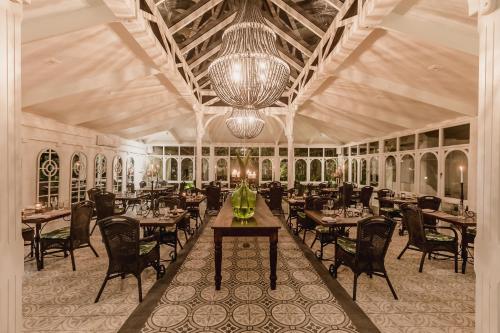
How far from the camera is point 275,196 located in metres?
7.63

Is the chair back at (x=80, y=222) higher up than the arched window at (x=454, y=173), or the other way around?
the arched window at (x=454, y=173)

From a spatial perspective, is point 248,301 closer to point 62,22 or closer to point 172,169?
point 62,22

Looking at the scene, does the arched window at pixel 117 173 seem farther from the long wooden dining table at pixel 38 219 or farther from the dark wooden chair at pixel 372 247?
the dark wooden chair at pixel 372 247

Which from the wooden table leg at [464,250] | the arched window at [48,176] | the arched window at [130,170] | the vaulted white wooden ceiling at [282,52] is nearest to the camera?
the vaulted white wooden ceiling at [282,52]

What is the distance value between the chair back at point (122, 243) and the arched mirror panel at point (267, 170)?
11.0 metres

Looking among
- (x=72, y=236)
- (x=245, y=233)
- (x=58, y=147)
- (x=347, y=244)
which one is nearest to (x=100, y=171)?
(x=58, y=147)

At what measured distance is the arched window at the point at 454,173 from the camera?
19.8 ft

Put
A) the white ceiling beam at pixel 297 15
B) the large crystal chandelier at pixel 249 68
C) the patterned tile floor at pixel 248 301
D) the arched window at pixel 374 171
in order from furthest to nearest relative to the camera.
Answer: the arched window at pixel 374 171, the white ceiling beam at pixel 297 15, the large crystal chandelier at pixel 249 68, the patterned tile floor at pixel 248 301

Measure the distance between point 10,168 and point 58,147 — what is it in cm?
665

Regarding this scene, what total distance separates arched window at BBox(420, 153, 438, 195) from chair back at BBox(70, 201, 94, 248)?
8.02 m

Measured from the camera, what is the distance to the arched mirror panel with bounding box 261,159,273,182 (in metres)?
13.9

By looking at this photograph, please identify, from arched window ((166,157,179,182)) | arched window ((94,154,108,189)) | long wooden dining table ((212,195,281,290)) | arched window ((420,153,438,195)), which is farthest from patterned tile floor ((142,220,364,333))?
arched window ((166,157,179,182))

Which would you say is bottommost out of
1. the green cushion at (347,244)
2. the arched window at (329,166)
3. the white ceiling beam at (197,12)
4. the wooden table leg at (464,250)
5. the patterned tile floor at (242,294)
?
the patterned tile floor at (242,294)

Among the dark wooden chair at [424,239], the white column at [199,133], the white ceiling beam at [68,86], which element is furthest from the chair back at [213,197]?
the dark wooden chair at [424,239]
